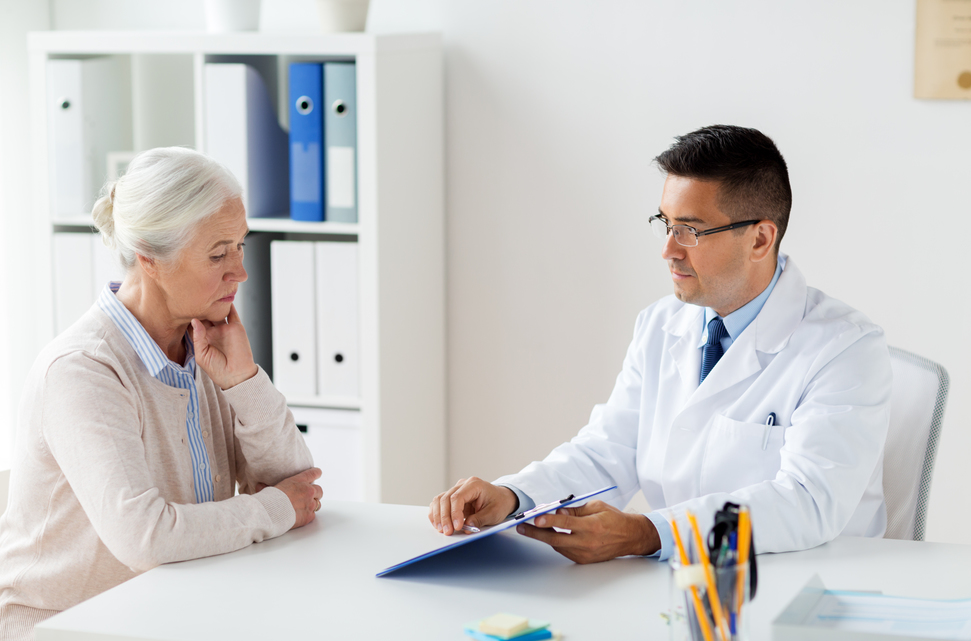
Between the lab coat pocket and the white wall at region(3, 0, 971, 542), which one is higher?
the white wall at region(3, 0, 971, 542)

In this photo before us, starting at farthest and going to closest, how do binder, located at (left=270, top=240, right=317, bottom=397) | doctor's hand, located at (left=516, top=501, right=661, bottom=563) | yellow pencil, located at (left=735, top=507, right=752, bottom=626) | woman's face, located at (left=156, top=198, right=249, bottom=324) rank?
1. binder, located at (left=270, top=240, right=317, bottom=397)
2. woman's face, located at (left=156, top=198, right=249, bottom=324)
3. doctor's hand, located at (left=516, top=501, right=661, bottom=563)
4. yellow pencil, located at (left=735, top=507, right=752, bottom=626)

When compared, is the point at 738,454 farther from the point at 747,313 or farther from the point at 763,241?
the point at 763,241

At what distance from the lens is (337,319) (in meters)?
2.46

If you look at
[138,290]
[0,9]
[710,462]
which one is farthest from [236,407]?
[0,9]

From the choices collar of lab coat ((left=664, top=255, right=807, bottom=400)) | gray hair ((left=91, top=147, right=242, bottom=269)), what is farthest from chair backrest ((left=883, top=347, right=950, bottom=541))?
gray hair ((left=91, top=147, right=242, bottom=269))

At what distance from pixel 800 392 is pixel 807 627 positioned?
0.62 m

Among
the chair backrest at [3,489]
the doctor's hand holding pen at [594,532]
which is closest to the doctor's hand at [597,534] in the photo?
the doctor's hand holding pen at [594,532]

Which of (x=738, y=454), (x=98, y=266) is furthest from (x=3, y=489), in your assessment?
(x=738, y=454)

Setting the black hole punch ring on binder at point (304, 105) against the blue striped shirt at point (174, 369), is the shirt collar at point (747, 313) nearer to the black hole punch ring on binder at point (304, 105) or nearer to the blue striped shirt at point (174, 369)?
the blue striped shirt at point (174, 369)

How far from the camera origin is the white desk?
1135 millimetres

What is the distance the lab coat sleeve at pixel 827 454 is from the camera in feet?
4.53

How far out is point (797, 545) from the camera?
1.39 m

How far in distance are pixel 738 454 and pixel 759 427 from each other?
0.19ft

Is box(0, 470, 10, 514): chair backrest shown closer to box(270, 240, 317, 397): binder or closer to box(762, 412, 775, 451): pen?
box(270, 240, 317, 397): binder
